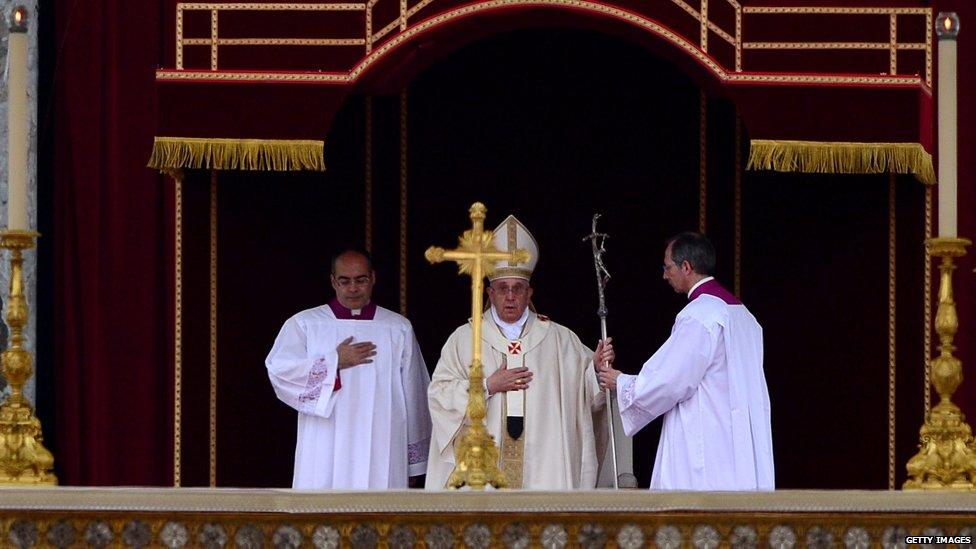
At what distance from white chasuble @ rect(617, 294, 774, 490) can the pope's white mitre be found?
748 millimetres

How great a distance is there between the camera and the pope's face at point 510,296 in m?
8.74

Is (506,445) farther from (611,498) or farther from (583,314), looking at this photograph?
(611,498)

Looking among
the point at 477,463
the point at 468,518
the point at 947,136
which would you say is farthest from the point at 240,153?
the point at 947,136

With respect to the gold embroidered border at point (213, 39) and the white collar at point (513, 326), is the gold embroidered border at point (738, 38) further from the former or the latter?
the gold embroidered border at point (213, 39)

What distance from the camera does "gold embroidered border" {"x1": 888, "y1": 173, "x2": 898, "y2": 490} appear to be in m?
9.24

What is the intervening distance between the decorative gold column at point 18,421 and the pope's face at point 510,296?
2.20 meters

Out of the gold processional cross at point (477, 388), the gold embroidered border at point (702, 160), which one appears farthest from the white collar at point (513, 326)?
the gold processional cross at point (477, 388)

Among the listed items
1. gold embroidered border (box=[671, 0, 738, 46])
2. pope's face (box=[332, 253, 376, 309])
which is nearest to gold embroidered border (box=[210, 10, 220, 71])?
pope's face (box=[332, 253, 376, 309])

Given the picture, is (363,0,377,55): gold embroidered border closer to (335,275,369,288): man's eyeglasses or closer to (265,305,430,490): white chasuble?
(335,275,369,288): man's eyeglasses

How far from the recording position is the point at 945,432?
7109 millimetres

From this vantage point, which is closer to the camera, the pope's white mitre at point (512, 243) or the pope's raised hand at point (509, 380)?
the pope's raised hand at point (509, 380)

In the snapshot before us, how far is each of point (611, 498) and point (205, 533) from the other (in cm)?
127

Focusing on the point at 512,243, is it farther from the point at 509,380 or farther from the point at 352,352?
the point at 352,352

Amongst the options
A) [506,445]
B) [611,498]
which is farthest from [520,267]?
[611,498]
